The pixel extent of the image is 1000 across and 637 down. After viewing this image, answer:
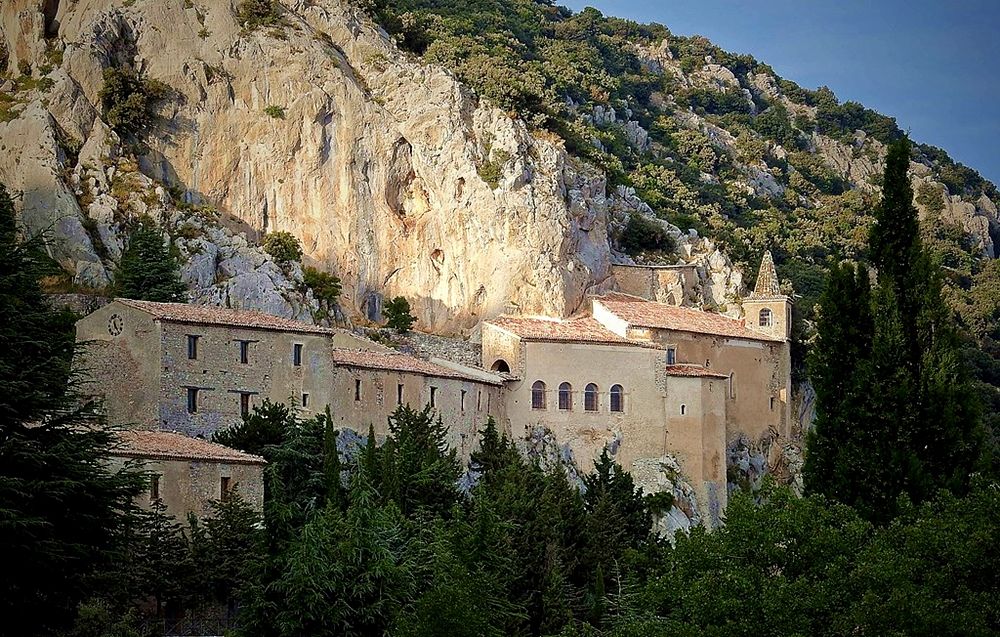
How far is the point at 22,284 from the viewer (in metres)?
32.4

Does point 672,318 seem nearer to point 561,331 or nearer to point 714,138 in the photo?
point 561,331

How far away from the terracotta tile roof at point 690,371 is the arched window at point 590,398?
322cm

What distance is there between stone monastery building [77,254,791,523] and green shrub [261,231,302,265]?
6.89m

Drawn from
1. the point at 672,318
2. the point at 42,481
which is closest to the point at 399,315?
the point at 672,318

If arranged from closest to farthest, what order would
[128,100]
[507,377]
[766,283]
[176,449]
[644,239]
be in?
[176,449] < [507,377] < [128,100] < [766,283] < [644,239]

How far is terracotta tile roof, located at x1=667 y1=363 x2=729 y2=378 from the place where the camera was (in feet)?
233

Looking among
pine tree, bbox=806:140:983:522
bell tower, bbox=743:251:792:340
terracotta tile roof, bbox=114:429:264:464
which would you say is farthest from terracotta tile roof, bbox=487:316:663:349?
pine tree, bbox=806:140:983:522

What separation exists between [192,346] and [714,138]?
79098mm

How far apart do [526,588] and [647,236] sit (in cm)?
3956

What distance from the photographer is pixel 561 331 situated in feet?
233

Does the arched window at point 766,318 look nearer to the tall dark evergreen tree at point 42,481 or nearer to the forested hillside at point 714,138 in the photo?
the forested hillside at point 714,138

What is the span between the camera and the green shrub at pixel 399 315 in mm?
71625

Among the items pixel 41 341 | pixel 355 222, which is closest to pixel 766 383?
pixel 355 222

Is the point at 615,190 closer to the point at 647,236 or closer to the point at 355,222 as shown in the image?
the point at 647,236
